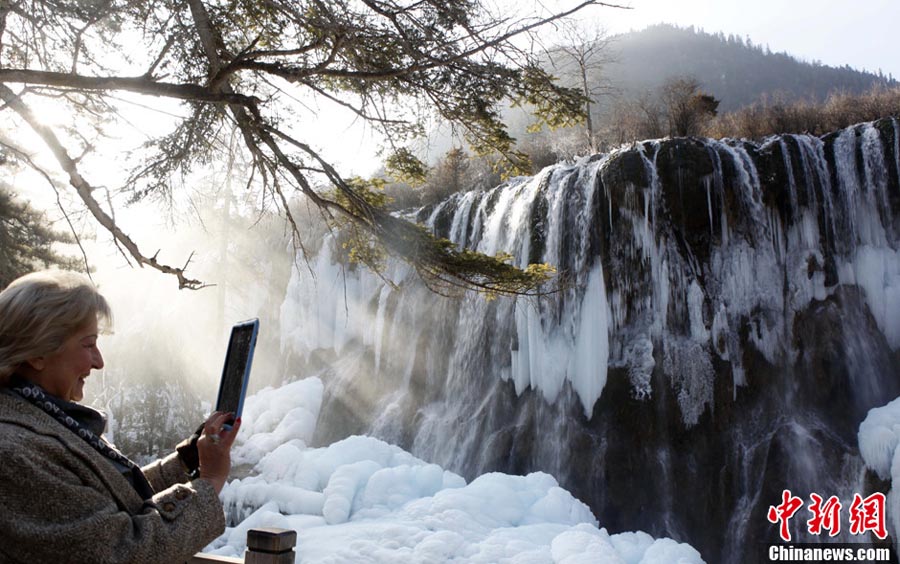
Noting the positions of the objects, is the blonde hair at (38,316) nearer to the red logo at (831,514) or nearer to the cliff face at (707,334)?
the cliff face at (707,334)

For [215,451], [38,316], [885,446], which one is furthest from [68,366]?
[885,446]

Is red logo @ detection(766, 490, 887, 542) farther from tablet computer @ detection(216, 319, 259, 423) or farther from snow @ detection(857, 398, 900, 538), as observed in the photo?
tablet computer @ detection(216, 319, 259, 423)

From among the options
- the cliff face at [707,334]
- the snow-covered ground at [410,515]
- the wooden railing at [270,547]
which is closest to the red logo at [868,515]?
the cliff face at [707,334]

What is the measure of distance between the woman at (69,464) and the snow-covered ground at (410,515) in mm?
5425

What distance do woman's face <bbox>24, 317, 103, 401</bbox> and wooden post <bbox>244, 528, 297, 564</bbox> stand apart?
1.06 m

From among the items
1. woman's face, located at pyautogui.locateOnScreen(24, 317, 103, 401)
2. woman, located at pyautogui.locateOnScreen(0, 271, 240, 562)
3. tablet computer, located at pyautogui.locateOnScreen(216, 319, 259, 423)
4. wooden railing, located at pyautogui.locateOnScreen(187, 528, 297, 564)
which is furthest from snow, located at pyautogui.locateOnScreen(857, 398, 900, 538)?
woman's face, located at pyautogui.locateOnScreen(24, 317, 103, 401)

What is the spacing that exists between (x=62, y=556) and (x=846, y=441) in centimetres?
1125

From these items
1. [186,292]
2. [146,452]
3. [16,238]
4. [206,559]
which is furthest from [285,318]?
[206,559]

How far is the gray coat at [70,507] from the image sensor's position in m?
1.25

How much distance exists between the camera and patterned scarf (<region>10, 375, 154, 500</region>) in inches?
54.7

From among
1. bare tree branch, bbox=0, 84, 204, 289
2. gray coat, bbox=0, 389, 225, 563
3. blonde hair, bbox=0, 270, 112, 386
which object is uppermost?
bare tree branch, bbox=0, 84, 204, 289

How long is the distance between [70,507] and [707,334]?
434 inches

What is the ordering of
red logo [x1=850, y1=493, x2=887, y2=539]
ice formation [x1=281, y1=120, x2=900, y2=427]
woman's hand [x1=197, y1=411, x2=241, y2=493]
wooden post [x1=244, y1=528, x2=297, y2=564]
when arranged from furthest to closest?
1. ice formation [x1=281, y1=120, x2=900, y2=427]
2. red logo [x1=850, y1=493, x2=887, y2=539]
3. wooden post [x1=244, y1=528, x2=297, y2=564]
4. woman's hand [x1=197, y1=411, x2=241, y2=493]

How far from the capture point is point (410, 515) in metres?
7.94
